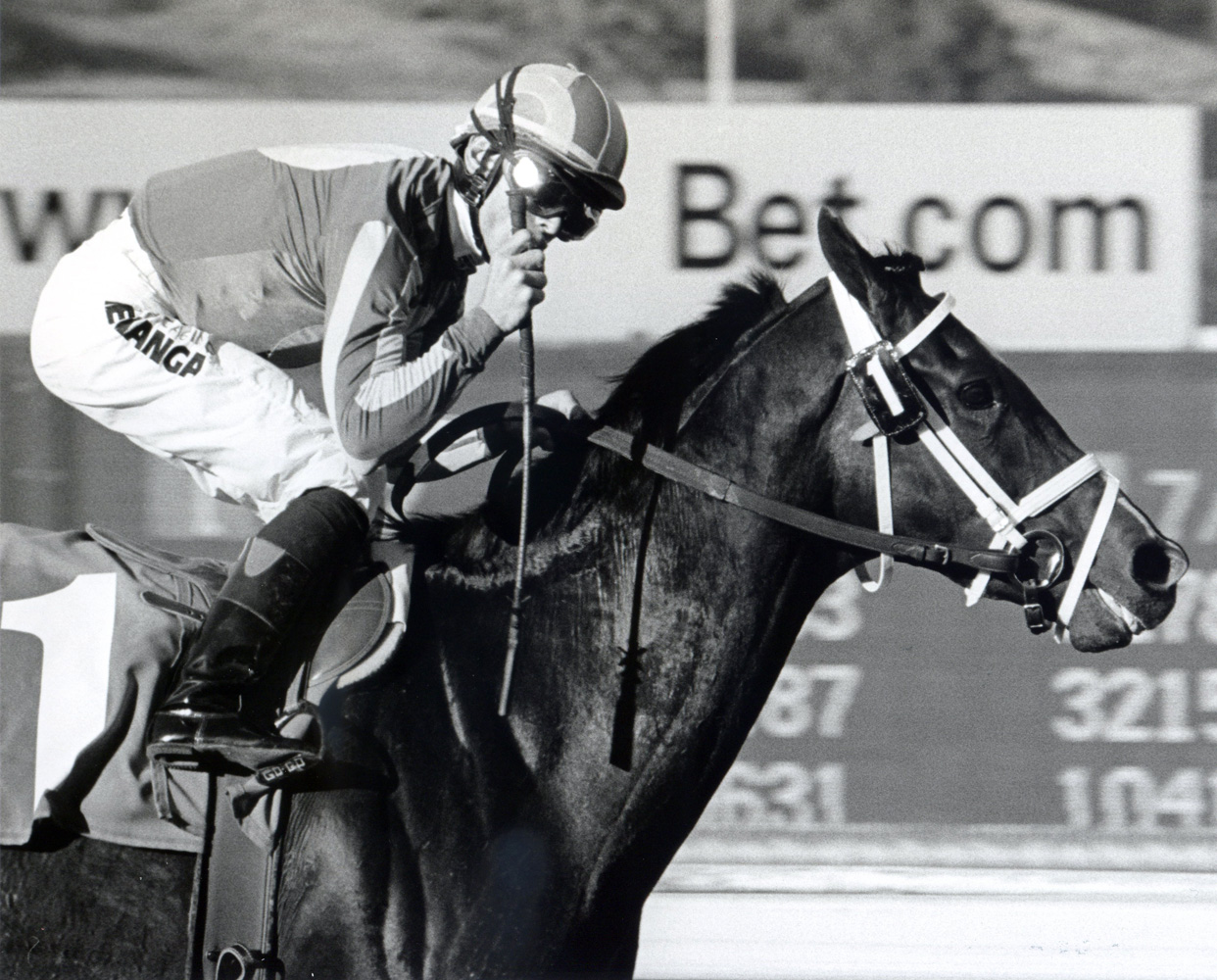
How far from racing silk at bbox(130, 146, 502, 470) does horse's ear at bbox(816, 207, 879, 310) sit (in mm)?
571

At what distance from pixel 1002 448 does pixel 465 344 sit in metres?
0.88

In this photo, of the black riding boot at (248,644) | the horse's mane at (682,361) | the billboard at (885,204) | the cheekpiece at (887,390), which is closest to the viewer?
the black riding boot at (248,644)

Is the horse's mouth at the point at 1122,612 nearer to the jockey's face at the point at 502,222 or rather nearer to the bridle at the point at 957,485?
the bridle at the point at 957,485

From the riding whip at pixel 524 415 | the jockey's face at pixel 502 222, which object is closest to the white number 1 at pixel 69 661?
the riding whip at pixel 524 415

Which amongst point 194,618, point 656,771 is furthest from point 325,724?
point 656,771

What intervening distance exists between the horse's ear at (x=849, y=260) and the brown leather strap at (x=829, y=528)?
36cm

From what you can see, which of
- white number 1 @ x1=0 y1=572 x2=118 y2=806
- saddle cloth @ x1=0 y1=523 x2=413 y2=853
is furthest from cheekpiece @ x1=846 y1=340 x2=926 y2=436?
white number 1 @ x1=0 y1=572 x2=118 y2=806

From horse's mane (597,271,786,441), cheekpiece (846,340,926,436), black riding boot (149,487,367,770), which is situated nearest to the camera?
black riding boot (149,487,367,770)

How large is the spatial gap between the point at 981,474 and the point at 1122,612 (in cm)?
32

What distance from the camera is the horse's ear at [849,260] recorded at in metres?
2.40

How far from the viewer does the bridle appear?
2.37 metres

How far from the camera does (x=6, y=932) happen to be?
7.94 ft

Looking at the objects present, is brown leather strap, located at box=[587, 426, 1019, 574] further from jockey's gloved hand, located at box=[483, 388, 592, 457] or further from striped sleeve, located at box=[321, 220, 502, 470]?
striped sleeve, located at box=[321, 220, 502, 470]

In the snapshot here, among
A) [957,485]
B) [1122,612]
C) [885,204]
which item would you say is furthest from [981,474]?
[885,204]
